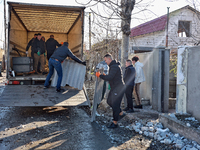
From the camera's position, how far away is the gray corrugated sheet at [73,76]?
6711 millimetres

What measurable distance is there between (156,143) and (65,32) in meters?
9.75

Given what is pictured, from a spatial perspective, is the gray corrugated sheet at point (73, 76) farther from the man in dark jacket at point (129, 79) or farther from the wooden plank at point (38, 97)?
the man in dark jacket at point (129, 79)

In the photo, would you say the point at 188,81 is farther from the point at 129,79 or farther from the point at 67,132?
the point at 67,132

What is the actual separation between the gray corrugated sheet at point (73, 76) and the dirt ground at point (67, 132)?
963 millimetres

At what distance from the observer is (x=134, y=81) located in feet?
21.1

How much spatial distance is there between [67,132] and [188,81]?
3.05 meters

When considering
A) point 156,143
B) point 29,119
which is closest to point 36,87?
point 29,119

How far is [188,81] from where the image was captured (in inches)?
181

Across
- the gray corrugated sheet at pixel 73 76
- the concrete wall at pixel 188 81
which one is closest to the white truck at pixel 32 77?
the gray corrugated sheet at pixel 73 76

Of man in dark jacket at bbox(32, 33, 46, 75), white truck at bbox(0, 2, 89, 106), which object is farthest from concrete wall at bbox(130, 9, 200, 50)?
man in dark jacket at bbox(32, 33, 46, 75)

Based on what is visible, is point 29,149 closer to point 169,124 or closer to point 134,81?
point 169,124

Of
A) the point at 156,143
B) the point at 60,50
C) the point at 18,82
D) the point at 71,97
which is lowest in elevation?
the point at 156,143

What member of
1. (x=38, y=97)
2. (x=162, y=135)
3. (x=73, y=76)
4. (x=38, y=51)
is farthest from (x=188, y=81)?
(x=38, y=51)

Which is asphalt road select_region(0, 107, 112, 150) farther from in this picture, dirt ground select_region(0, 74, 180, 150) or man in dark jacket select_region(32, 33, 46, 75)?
man in dark jacket select_region(32, 33, 46, 75)
